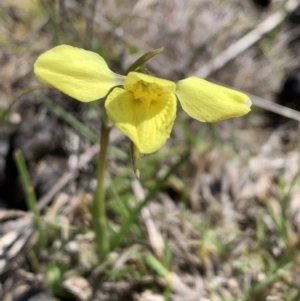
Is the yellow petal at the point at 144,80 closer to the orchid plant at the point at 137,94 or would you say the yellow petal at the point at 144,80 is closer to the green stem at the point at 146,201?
the orchid plant at the point at 137,94

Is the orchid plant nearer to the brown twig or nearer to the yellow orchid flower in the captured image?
the yellow orchid flower

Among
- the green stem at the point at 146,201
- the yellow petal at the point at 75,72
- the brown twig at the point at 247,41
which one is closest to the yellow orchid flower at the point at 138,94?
the yellow petal at the point at 75,72

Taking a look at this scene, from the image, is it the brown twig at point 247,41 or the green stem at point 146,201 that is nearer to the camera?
the green stem at point 146,201

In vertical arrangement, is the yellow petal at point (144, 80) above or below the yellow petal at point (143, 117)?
above

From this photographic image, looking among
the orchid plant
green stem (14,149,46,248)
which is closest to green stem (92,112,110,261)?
the orchid plant

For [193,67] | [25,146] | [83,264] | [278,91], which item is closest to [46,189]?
[25,146]

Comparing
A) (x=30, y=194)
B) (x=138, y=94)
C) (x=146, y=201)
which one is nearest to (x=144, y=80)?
(x=138, y=94)

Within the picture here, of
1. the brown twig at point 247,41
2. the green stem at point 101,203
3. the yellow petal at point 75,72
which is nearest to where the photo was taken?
the yellow petal at point 75,72

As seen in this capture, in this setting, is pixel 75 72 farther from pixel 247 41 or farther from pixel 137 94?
pixel 247 41
